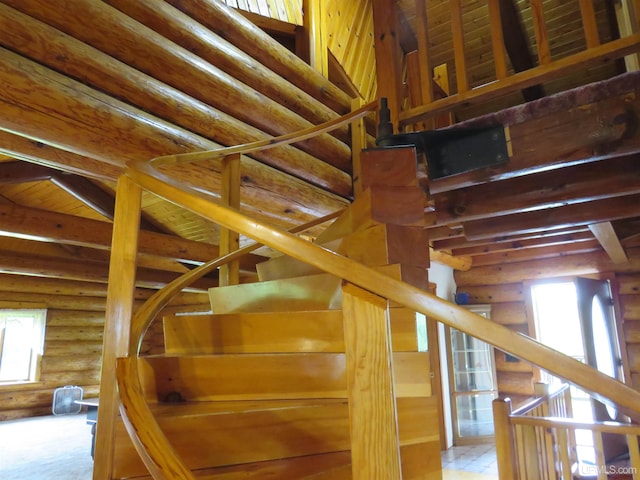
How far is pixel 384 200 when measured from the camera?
6.04 ft

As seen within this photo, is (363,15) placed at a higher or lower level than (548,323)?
higher

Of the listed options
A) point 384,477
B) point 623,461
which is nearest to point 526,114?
point 384,477

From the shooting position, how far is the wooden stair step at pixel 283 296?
199cm

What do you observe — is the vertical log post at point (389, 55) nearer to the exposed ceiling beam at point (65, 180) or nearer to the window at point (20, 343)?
the exposed ceiling beam at point (65, 180)

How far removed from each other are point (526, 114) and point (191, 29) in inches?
85.5

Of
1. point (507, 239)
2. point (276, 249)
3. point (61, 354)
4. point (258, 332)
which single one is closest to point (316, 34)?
point (507, 239)

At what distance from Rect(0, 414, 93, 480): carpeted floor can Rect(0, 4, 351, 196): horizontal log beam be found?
12.3 feet

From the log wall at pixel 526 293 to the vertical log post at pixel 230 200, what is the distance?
379 cm

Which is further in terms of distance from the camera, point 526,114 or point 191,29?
point 191,29

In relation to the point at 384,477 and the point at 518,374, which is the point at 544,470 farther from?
the point at 518,374

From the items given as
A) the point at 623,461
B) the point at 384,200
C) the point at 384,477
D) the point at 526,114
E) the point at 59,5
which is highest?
the point at 59,5

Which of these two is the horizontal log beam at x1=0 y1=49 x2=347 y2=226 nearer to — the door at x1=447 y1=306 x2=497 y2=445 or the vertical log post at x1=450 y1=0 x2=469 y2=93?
the vertical log post at x1=450 y1=0 x2=469 y2=93

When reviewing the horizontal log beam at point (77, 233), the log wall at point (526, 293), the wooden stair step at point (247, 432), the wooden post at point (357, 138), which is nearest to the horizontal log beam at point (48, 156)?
the wooden stair step at point (247, 432)

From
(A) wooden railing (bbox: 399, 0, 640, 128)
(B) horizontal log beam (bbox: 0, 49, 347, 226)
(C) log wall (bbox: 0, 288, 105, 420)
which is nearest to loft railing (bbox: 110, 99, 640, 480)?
(B) horizontal log beam (bbox: 0, 49, 347, 226)
